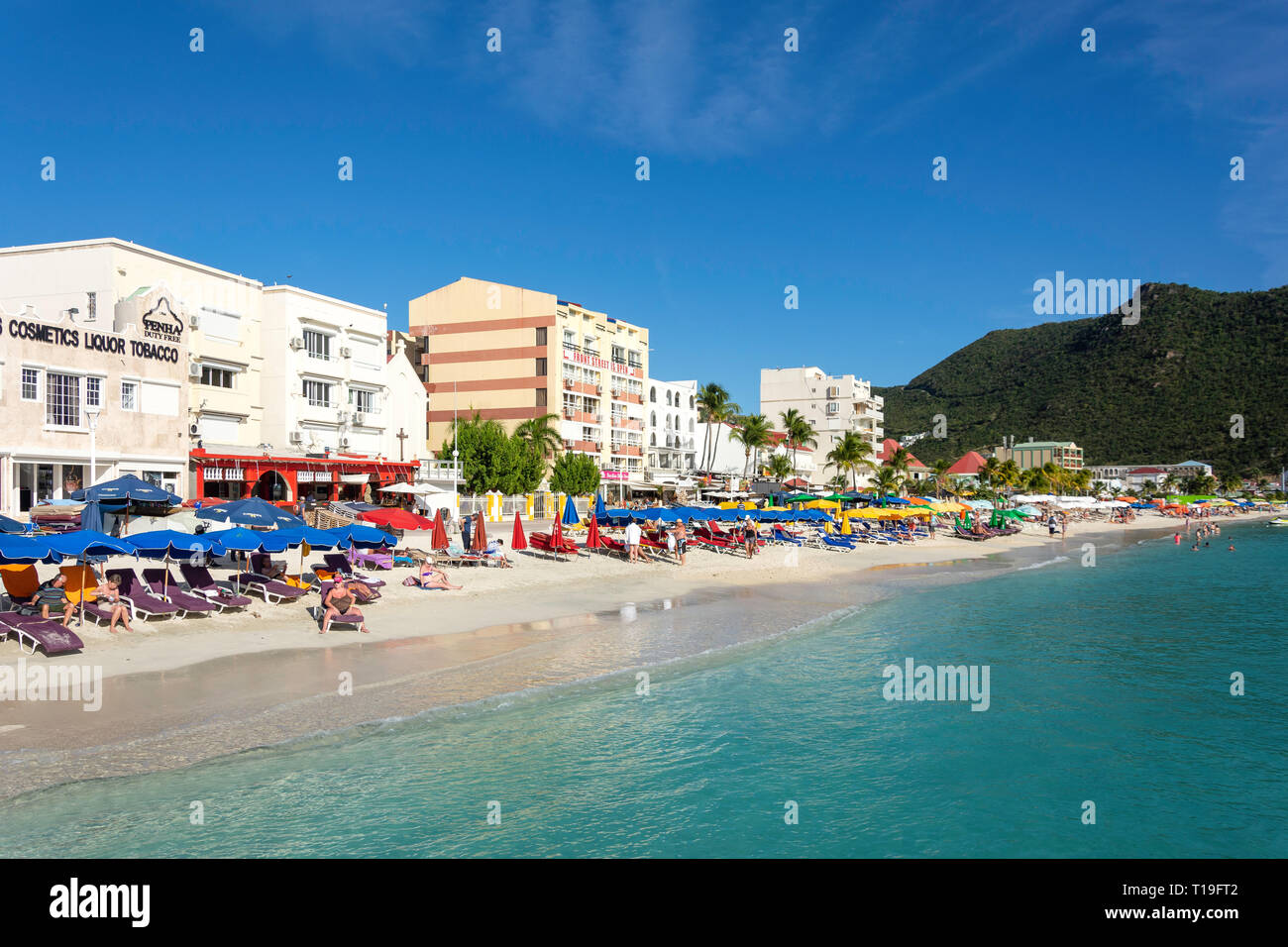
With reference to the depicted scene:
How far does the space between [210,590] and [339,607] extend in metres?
3.32

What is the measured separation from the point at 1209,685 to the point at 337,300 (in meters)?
50.0

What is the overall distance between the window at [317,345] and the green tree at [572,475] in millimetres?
19342

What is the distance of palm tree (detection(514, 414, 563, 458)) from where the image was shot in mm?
63750

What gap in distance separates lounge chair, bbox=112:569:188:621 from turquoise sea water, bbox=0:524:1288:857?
27.1 ft

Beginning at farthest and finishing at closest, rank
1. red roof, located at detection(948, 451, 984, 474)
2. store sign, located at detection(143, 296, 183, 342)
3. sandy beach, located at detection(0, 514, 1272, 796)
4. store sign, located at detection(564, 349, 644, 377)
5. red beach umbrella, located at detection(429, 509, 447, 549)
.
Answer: red roof, located at detection(948, 451, 984, 474) < store sign, located at detection(564, 349, 644, 377) < store sign, located at detection(143, 296, 183, 342) < red beach umbrella, located at detection(429, 509, 447, 549) < sandy beach, located at detection(0, 514, 1272, 796)

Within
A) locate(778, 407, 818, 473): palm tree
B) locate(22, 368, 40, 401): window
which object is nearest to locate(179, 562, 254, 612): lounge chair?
locate(22, 368, 40, 401): window

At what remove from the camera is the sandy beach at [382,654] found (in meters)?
11.7

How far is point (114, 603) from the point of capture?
17.1 meters

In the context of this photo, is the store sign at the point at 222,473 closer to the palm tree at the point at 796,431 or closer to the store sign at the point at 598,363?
the store sign at the point at 598,363

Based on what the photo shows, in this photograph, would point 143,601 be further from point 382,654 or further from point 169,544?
point 382,654

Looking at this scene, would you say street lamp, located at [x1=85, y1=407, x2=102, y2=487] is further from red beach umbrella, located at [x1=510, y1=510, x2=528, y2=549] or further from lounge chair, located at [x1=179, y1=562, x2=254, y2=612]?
red beach umbrella, located at [x1=510, y1=510, x2=528, y2=549]

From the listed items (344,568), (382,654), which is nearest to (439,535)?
(344,568)
